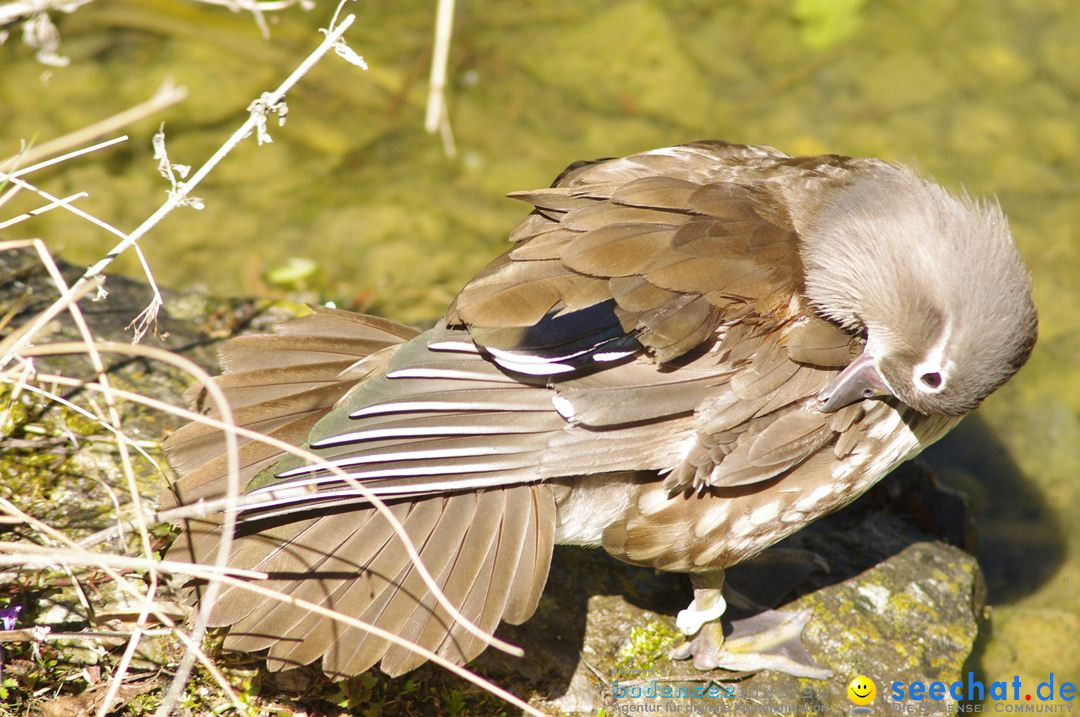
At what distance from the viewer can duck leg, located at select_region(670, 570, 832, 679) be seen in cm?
324

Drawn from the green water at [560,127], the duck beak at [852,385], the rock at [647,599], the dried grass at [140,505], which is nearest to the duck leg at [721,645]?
the rock at [647,599]

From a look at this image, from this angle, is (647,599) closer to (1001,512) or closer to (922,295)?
(922,295)

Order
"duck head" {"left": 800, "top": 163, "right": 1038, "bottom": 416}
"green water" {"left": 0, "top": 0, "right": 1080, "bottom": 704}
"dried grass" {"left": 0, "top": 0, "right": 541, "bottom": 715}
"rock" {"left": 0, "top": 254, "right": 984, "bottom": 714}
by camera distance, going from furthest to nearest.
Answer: "green water" {"left": 0, "top": 0, "right": 1080, "bottom": 704}
"rock" {"left": 0, "top": 254, "right": 984, "bottom": 714}
"duck head" {"left": 800, "top": 163, "right": 1038, "bottom": 416}
"dried grass" {"left": 0, "top": 0, "right": 541, "bottom": 715}

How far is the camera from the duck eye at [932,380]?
2838mm

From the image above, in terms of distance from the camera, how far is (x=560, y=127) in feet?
19.4

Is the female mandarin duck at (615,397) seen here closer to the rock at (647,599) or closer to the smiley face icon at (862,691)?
the rock at (647,599)

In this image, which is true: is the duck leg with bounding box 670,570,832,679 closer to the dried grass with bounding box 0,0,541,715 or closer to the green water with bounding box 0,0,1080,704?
the dried grass with bounding box 0,0,541,715

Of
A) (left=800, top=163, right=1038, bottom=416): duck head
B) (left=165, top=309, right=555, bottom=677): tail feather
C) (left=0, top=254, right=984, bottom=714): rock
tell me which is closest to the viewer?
(left=165, top=309, right=555, bottom=677): tail feather

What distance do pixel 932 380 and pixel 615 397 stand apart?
36.5 inches

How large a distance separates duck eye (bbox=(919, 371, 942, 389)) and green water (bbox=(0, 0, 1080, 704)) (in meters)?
1.97

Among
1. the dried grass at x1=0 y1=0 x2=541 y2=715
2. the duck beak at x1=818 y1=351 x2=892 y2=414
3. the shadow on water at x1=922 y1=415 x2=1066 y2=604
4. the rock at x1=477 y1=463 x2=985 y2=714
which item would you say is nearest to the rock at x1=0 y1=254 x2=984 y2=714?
the rock at x1=477 y1=463 x2=985 y2=714

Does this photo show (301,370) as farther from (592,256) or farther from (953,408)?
(953,408)

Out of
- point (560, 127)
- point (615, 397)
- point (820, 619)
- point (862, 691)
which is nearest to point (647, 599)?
point (820, 619)

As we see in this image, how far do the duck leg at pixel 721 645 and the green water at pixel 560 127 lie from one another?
1.49 m
